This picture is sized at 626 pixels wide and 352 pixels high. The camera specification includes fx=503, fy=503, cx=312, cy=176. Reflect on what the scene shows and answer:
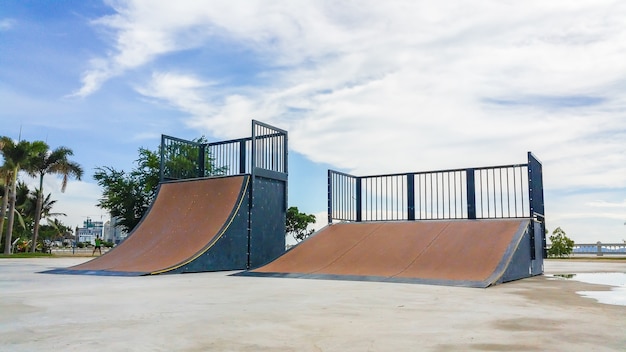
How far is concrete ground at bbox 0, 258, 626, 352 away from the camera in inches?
132

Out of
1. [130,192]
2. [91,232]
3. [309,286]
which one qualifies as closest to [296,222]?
[130,192]

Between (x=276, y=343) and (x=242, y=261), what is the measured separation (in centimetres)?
940

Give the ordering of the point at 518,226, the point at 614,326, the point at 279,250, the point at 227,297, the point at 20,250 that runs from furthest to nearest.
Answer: the point at 20,250, the point at 279,250, the point at 518,226, the point at 227,297, the point at 614,326

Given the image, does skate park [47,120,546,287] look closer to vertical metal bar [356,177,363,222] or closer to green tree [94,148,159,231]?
vertical metal bar [356,177,363,222]

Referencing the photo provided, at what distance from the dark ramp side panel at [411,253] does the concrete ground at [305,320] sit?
1815 mm

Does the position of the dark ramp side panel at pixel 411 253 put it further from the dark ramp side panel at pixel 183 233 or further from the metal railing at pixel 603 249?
the metal railing at pixel 603 249

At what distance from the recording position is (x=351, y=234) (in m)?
12.2

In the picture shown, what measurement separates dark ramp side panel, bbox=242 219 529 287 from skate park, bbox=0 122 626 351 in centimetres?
4

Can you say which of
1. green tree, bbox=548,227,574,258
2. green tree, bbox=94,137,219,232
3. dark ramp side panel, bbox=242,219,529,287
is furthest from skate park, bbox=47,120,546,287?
green tree, bbox=548,227,574,258

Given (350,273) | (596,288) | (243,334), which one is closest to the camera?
(243,334)

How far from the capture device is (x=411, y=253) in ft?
33.4

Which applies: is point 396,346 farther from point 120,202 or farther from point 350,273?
point 120,202

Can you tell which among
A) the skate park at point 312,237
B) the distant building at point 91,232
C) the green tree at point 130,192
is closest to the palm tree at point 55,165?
the green tree at point 130,192

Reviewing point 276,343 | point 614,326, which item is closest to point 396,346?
point 276,343
